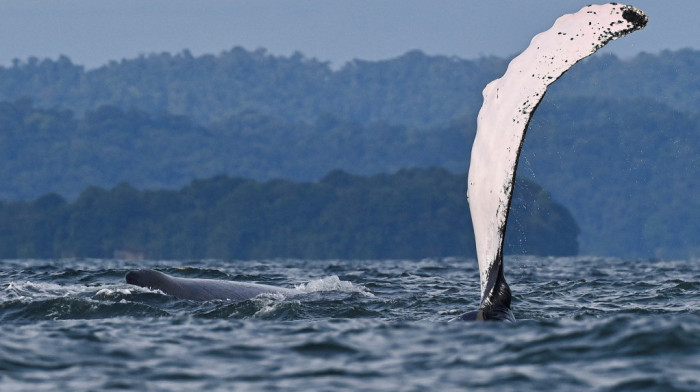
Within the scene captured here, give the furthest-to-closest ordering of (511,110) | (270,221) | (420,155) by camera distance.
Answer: (420,155) → (270,221) → (511,110)

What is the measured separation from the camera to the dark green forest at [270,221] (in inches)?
4811

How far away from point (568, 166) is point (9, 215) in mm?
70763

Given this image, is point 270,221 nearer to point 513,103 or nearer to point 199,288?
point 199,288

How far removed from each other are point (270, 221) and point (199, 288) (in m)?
109

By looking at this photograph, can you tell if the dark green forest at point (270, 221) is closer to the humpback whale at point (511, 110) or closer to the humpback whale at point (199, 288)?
the humpback whale at point (199, 288)

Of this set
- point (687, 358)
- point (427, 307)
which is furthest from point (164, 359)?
point (427, 307)

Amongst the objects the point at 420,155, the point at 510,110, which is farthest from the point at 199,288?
the point at 420,155

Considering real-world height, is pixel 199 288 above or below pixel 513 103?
below

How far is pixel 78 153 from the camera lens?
169125mm

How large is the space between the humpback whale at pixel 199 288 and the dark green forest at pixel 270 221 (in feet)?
333

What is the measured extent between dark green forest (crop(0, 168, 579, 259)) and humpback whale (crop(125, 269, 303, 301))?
333 feet

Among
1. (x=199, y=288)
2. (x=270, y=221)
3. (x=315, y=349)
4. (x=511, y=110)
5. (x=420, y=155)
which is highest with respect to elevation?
(x=420, y=155)

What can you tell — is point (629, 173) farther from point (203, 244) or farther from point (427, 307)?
point (427, 307)

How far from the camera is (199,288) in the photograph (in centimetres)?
1783
